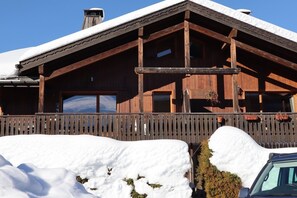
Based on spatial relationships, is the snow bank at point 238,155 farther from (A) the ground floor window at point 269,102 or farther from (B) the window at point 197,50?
(B) the window at point 197,50

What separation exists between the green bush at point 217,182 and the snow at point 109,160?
21.1 inches

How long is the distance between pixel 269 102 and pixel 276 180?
39.0 feet

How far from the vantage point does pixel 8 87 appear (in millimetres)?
14906

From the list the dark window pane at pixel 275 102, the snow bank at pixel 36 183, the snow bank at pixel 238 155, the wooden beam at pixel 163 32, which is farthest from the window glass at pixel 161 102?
the snow bank at pixel 36 183

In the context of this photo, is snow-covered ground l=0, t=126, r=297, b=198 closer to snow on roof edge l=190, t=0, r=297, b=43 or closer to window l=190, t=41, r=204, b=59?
snow on roof edge l=190, t=0, r=297, b=43

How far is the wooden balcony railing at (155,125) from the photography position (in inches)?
503

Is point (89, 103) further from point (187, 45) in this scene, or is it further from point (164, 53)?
point (187, 45)

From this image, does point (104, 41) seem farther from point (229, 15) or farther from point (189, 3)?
point (229, 15)

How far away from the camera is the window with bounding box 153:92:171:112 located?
1598cm

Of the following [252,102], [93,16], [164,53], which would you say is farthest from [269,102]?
[93,16]

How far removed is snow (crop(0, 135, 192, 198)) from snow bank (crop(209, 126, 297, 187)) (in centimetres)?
92

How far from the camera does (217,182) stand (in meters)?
10.1

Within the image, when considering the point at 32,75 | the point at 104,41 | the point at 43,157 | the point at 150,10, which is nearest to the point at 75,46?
the point at 104,41

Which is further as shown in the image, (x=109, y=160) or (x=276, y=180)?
(x=109, y=160)
